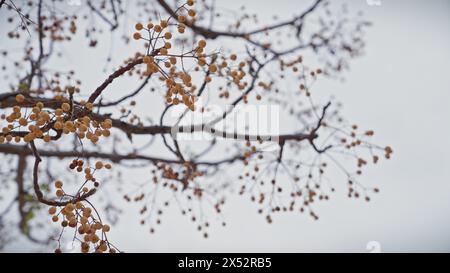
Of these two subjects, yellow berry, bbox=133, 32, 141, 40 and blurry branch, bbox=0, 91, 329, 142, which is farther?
blurry branch, bbox=0, 91, 329, 142

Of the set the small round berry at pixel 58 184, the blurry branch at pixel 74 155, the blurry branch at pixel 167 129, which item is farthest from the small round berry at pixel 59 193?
the blurry branch at pixel 74 155

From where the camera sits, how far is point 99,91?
187cm

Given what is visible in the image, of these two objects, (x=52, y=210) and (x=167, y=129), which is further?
(x=167, y=129)

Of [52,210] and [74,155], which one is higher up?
[74,155]

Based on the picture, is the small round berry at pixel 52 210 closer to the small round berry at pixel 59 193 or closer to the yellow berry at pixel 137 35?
the small round berry at pixel 59 193

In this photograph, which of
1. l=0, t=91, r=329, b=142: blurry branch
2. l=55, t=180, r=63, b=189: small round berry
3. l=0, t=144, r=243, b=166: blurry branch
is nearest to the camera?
l=55, t=180, r=63, b=189: small round berry

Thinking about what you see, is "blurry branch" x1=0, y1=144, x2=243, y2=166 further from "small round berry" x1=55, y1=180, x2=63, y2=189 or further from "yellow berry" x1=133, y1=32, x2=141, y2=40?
"yellow berry" x1=133, y1=32, x2=141, y2=40

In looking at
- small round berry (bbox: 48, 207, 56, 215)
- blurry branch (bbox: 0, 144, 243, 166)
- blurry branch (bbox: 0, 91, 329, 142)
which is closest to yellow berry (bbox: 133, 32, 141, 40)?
blurry branch (bbox: 0, 91, 329, 142)

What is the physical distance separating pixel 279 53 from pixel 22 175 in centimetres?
392

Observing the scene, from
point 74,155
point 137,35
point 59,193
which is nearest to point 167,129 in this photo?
point 74,155

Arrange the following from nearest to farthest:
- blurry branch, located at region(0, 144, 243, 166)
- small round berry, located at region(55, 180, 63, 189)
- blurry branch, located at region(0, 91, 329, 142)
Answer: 1. small round berry, located at region(55, 180, 63, 189)
2. blurry branch, located at region(0, 91, 329, 142)
3. blurry branch, located at region(0, 144, 243, 166)

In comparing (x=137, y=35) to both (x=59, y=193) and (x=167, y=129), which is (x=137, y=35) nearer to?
(x=59, y=193)

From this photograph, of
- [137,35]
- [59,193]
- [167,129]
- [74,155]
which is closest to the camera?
[59,193]
